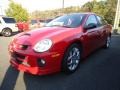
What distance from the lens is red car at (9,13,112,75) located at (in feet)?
12.4

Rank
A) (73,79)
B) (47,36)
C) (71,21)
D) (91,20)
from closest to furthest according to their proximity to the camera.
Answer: (47,36) < (73,79) < (71,21) < (91,20)

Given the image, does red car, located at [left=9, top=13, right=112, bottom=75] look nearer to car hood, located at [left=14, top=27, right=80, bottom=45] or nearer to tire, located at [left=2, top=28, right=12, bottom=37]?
car hood, located at [left=14, top=27, right=80, bottom=45]

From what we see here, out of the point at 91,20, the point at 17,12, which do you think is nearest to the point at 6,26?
the point at 91,20

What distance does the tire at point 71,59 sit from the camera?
4133 mm

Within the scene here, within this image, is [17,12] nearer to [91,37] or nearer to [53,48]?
[91,37]

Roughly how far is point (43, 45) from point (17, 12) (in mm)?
25802

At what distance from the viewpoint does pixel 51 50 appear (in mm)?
3771

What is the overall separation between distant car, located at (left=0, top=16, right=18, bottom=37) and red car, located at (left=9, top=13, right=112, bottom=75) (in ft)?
33.0

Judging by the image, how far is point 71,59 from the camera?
4422 millimetres

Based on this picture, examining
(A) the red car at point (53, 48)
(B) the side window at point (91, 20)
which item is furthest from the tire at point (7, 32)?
(A) the red car at point (53, 48)

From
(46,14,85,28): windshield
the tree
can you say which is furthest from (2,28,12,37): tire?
the tree

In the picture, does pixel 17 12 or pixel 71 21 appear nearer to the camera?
pixel 71 21

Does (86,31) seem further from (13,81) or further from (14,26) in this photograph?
(14,26)

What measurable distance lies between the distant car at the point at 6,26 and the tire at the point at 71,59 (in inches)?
415
